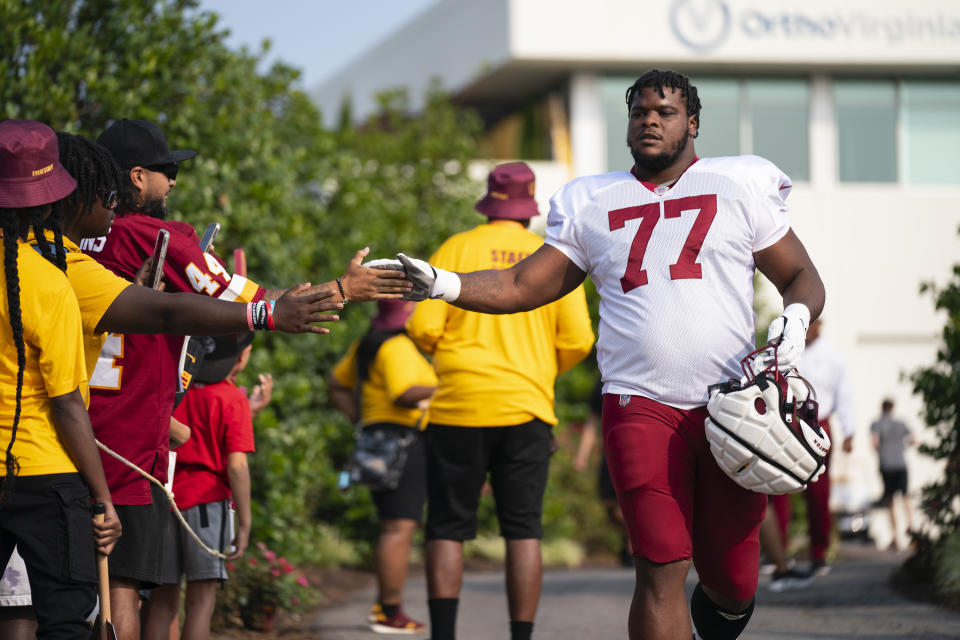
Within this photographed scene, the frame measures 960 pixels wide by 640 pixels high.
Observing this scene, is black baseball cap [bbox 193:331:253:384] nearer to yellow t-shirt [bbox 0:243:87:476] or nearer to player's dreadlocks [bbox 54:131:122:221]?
player's dreadlocks [bbox 54:131:122:221]

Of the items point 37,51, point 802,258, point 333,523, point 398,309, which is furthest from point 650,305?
point 333,523

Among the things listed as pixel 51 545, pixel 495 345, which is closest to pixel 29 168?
pixel 51 545

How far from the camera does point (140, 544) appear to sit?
14.1 ft

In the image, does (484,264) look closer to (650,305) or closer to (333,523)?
(650,305)

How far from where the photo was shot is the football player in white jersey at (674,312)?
4199 millimetres

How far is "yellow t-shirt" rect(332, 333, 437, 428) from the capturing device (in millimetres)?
7438

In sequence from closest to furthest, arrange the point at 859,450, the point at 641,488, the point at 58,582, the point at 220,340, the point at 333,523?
the point at 58,582
the point at 641,488
the point at 220,340
the point at 333,523
the point at 859,450

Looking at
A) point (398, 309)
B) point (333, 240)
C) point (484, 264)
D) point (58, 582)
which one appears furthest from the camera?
point (333, 240)

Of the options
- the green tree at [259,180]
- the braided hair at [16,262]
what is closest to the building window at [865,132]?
the green tree at [259,180]

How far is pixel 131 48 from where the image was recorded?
301 inches

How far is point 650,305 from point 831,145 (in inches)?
795

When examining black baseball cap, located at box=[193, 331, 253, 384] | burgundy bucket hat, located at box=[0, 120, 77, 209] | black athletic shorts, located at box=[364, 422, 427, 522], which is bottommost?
black athletic shorts, located at box=[364, 422, 427, 522]

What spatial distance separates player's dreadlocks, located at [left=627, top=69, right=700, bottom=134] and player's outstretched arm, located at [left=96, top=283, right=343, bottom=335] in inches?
54.1

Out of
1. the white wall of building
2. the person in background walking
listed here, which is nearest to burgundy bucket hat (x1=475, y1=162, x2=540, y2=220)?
the person in background walking
